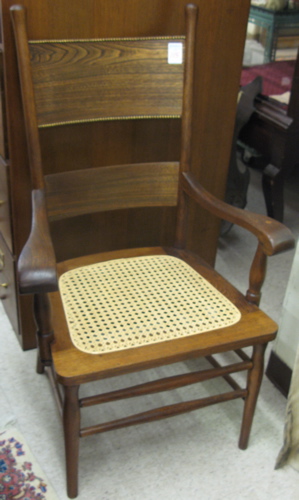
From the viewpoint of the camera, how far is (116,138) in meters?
1.61

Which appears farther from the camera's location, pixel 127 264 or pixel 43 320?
pixel 127 264

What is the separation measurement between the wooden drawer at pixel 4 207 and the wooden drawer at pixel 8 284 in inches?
1.9

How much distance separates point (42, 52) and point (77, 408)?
0.83 m

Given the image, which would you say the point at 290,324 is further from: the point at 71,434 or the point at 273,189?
the point at 273,189

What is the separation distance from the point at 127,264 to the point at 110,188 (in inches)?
8.1

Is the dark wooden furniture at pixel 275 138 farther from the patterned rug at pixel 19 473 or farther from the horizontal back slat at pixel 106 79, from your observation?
the patterned rug at pixel 19 473

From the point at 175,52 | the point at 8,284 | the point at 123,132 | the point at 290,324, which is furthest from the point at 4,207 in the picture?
the point at 290,324

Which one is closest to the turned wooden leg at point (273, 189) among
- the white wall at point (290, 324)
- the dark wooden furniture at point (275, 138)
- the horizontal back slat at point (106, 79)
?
the dark wooden furniture at point (275, 138)

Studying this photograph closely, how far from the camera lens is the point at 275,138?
2291mm

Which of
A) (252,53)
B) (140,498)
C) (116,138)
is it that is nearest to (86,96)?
(116,138)

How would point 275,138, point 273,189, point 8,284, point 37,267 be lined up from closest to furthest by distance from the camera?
point 37,267 < point 8,284 < point 275,138 < point 273,189

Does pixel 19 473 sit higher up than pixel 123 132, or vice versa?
pixel 123 132

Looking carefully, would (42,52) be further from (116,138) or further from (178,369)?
(178,369)

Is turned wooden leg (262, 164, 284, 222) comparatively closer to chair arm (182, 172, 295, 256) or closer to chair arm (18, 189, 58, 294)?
chair arm (182, 172, 295, 256)
